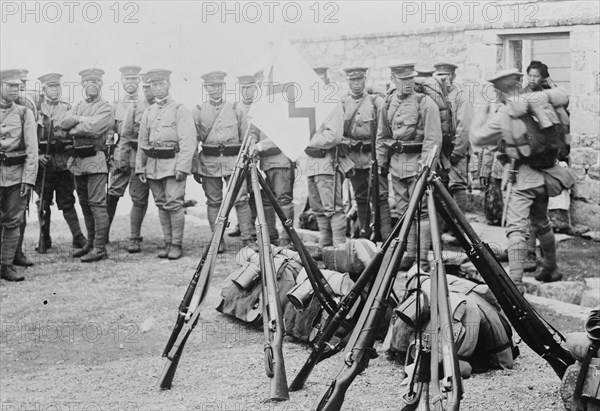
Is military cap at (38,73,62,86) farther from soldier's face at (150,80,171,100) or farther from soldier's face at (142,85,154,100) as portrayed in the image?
soldier's face at (150,80,171,100)

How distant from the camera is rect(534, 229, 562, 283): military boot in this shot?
9.07 m

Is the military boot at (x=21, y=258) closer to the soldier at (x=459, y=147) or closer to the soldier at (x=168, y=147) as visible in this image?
the soldier at (x=168, y=147)

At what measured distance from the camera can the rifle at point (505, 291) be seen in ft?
18.6

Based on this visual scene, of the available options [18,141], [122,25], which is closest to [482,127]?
[18,141]

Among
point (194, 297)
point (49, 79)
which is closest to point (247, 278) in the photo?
point (194, 297)

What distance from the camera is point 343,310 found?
19.5 ft

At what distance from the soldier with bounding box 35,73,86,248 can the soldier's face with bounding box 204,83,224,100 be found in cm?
169

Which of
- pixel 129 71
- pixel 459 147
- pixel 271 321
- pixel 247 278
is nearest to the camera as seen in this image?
pixel 271 321

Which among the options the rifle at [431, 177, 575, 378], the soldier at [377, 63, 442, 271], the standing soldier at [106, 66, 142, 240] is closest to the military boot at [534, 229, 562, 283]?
the soldier at [377, 63, 442, 271]

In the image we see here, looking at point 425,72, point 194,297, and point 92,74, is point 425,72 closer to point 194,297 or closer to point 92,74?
point 92,74

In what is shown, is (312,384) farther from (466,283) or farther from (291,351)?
(466,283)

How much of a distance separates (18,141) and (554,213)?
6.20 m

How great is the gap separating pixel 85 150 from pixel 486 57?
529 centimetres

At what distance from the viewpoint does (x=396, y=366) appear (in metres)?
6.82
